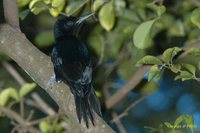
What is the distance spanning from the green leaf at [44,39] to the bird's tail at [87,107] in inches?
44.6

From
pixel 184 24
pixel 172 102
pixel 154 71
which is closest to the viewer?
pixel 154 71

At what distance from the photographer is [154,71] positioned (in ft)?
8.86

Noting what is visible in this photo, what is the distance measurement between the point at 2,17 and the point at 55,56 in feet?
1.30

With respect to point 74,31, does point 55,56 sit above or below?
above

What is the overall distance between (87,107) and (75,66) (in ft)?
1.56

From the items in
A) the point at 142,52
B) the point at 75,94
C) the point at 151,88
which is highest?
Answer: the point at 75,94

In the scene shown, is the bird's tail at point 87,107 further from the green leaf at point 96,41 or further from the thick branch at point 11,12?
the green leaf at point 96,41

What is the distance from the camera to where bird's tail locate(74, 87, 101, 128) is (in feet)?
8.60

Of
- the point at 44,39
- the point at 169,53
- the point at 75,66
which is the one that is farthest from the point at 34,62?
the point at 44,39

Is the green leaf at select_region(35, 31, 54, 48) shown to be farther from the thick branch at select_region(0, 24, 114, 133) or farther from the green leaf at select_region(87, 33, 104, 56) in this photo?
the thick branch at select_region(0, 24, 114, 133)

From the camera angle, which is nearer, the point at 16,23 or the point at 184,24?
the point at 16,23

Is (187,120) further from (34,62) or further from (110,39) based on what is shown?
(110,39)

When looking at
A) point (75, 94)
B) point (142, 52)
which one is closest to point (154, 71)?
point (75, 94)

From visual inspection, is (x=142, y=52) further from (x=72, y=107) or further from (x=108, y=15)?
(x=72, y=107)
